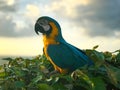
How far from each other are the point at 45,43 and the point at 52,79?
164cm

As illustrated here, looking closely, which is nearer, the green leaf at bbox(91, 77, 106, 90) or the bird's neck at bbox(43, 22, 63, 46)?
the green leaf at bbox(91, 77, 106, 90)

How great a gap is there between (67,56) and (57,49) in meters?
0.26

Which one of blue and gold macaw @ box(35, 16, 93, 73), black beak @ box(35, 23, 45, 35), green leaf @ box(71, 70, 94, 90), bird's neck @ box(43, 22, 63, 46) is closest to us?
green leaf @ box(71, 70, 94, 90)

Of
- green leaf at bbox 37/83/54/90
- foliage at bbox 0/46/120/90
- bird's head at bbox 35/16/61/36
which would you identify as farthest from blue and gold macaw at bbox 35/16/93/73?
green leaf at bbox 37/83/54/90

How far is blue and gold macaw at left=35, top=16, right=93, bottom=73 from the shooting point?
3.83m

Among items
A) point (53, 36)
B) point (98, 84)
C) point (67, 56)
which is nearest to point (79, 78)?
point (98, 84)

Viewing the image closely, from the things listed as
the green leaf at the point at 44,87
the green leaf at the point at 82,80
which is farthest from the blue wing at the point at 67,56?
the green leaf at the point at 44,87

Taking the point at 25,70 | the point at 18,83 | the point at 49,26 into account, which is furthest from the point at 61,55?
the point at 18,83

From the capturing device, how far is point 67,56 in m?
3.98

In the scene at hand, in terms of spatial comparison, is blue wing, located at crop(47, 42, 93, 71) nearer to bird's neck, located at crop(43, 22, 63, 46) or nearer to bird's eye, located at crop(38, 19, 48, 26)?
bird's neck, located at crop(43, 22, 63, 46)

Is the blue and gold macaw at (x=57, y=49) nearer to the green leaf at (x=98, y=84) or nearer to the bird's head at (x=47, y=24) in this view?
the bird's head at (x=47, y=24)

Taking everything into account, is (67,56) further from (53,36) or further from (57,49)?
(53,36)

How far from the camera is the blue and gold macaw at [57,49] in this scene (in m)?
3.83

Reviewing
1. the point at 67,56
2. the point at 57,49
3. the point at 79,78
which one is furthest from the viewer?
the point at 57,49
